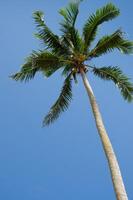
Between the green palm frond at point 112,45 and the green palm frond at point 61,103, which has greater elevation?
the green palm frond at point 112,45

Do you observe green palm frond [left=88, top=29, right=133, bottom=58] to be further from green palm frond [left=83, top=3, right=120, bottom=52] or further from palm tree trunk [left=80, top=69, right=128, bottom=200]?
palm tree trunk [left=80, top=69, right=128, bottom=200]

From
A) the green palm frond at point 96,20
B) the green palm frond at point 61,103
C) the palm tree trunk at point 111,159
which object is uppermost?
the green palm frond at point 96,20

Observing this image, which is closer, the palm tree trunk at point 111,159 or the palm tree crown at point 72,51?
the palm tree trunk at point 111,159

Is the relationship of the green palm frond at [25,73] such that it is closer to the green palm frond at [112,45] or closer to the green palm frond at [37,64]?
the green palm frond at [37,64]

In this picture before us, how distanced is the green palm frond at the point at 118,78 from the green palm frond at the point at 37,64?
1.79m

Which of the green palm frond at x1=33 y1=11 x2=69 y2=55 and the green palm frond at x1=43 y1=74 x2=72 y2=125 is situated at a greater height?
the green palm frond at x1=33 y1=11 x2=69 y2=55

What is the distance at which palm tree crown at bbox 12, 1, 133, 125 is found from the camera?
2178cm

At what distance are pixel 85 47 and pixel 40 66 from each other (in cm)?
220

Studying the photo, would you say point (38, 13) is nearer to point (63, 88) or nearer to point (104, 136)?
point (63, 88)

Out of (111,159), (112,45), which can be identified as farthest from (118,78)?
(111,159)

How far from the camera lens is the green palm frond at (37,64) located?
848 inches

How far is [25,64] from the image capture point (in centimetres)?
2166

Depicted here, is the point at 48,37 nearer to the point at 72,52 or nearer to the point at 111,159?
the point at 72,52

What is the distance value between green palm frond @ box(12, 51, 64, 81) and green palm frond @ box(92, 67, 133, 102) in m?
1.79
